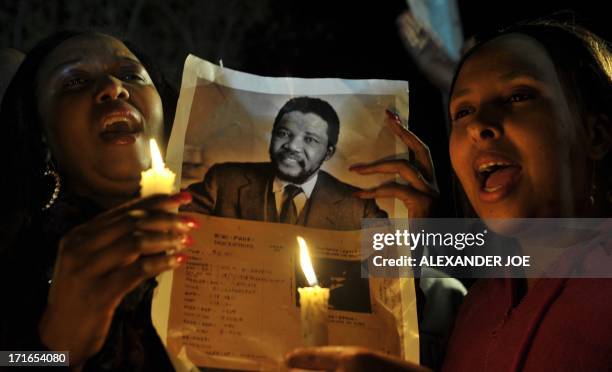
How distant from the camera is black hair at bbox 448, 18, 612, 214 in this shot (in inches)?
64.3

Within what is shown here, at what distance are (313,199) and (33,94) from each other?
0.81 m

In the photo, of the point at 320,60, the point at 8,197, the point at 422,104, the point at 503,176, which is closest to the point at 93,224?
the point at 8,197

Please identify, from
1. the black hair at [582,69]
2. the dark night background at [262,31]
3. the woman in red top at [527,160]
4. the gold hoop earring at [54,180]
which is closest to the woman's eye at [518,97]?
the woman in red top at [527,160]

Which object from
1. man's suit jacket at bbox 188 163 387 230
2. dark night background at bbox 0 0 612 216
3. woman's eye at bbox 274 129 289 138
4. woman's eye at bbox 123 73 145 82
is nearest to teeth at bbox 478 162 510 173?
man's suit jacket at bbox 188 163 387 230

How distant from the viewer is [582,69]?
166 cm

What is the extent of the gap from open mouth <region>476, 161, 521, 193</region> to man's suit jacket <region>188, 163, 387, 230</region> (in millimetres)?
258

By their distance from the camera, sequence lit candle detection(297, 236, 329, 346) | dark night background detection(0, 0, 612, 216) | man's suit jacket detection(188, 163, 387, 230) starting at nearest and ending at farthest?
lit candle detection(297, 236, 329, 346) < man's suit jacket detection(188, 163, 387, 230) < dark night background detection(0, 0, 612, 216)

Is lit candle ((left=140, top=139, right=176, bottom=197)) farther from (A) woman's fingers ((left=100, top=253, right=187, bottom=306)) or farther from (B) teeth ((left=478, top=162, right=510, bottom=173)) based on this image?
(B) teeth ((left=478, top=162, right=510, bottom=173))

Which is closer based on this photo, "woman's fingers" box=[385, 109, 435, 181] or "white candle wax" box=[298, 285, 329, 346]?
"white candle wax" box=[298, 285, 329, 346]

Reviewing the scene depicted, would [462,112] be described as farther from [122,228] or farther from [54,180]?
[54,180]

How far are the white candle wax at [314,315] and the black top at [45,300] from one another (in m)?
0.47

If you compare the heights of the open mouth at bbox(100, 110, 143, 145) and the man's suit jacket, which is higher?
the open mouth at bbox(100, 110, 143, 145)

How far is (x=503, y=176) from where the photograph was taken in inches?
62.2

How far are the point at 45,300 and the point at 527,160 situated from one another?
117cm
